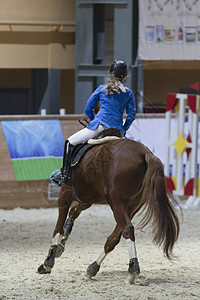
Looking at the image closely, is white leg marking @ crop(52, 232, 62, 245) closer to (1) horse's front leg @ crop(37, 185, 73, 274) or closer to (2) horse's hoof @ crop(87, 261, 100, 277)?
(1) horse's front leg @ crop(37, 185, 73, 274)

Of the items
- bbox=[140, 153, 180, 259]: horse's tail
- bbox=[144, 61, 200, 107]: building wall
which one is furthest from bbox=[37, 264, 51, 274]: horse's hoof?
bbox=[144, 61, 200, 107]: building wall

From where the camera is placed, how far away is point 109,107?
5746 mm

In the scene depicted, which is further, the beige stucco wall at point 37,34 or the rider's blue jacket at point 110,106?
the beige stucco wall at point 37,34

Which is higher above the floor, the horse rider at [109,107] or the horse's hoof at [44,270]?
the horse rider at [109,107]

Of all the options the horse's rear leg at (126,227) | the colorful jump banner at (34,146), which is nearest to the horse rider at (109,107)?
the horse's rear leg at (126,227)

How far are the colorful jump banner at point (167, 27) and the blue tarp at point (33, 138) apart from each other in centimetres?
427

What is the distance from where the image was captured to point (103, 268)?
20.7 ft

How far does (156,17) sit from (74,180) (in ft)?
27.7

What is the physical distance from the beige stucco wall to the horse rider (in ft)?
27.9

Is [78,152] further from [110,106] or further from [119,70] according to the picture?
[119,70]

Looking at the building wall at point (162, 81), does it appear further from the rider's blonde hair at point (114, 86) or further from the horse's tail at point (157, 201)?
the horse's tail at point (157, 201)

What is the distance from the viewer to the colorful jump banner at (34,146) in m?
9.90

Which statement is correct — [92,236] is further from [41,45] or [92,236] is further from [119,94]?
[41,45]

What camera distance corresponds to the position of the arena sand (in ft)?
17.0
